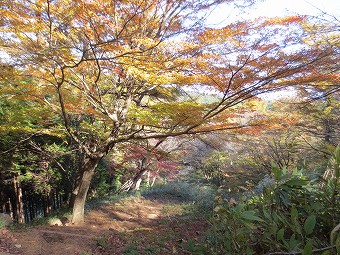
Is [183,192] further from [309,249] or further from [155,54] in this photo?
[309,249]

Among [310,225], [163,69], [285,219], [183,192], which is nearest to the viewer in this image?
[310,225]

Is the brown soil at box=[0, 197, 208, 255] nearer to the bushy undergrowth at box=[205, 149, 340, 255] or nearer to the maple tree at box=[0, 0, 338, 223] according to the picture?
the bushy undergrowth at box=[205, 149, 340, 255]

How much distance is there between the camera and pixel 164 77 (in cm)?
484

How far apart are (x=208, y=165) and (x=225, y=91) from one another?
486 inches

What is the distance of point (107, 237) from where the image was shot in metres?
5.84

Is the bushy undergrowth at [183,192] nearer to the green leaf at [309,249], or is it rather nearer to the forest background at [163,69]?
the forest background at [163,69]

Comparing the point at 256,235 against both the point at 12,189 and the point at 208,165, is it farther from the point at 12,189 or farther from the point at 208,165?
the point at 208,165

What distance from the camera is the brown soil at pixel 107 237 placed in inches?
183

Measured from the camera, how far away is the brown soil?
4.64 meters

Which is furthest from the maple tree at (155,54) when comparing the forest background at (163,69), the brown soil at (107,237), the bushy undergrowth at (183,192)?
the bushy undergrowth at (183,192)

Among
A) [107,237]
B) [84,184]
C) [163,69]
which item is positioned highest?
[163,69]

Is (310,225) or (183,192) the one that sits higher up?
(310,225)

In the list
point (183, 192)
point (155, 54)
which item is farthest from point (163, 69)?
point (183, 192)

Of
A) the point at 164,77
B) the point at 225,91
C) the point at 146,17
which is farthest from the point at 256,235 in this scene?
the point at 146,17
